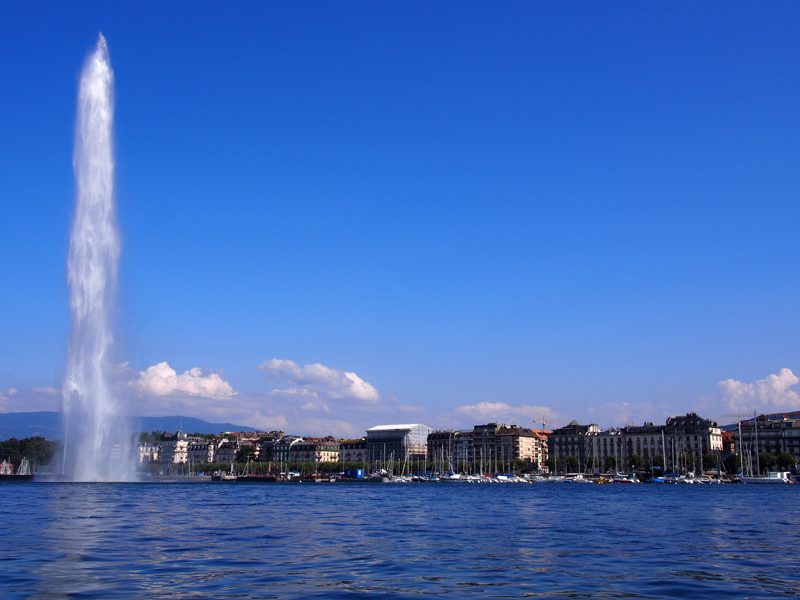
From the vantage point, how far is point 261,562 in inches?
938

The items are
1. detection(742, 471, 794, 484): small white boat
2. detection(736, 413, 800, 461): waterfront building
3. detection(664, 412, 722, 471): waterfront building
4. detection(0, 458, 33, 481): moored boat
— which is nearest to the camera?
detection(0, 458, 33, 481): moored boat

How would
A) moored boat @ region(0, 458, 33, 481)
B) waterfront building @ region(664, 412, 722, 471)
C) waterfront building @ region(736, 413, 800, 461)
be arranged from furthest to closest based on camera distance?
1. waterfront building @ region(664, 412, 722, 471)
2. waterfront building @ region(736, 413, 800, 461)
3. moored boat @ region(0, 458, 33, 481)

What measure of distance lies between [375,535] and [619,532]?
32.5ft

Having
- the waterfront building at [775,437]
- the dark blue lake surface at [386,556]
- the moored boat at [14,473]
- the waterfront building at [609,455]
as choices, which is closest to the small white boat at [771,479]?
the waterfront building at [775,437]

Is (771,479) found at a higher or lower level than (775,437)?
lower

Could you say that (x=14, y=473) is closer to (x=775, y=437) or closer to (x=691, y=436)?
(x=691, y=436)

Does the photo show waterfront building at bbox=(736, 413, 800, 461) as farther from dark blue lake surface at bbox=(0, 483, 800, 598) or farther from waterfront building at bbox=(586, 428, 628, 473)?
dark blue lake surface at bbox=(0, 483, 800, 598)

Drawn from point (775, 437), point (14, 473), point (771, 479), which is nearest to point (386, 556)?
point (771, 479)

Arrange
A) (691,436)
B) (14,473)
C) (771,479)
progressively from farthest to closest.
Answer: (691,436) → (14,473) → (771,479)

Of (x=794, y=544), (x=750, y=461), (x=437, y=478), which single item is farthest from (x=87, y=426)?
(x=750, y=461)

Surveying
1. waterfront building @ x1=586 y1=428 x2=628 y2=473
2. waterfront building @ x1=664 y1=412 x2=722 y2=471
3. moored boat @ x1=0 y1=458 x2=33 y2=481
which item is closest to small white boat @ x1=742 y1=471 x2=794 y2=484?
waterfront building @ x1=664 y1=412 x2=722 y2=471

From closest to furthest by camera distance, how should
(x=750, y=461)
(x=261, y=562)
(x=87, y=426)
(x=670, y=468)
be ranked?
1. (x=261, y=562)
2. (x=87, y=426)
3. (x=750, y=461)
4. (x=670, y=468)

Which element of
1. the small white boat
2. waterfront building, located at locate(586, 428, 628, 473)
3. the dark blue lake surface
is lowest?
the dark blue lake surface

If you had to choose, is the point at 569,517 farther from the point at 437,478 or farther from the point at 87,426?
the point at 437,478
